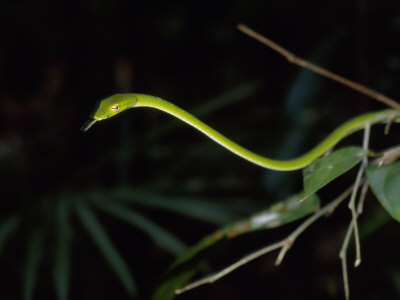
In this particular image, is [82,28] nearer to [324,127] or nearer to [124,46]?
[124,46]

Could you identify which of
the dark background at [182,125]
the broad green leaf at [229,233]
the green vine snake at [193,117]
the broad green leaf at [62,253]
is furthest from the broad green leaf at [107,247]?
the green vine snake at [193,117]

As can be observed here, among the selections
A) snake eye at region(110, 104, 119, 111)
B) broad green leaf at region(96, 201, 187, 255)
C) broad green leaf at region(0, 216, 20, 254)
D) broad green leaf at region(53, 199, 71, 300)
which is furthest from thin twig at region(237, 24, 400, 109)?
broad green leaf at region(0, 216, 20, 254)

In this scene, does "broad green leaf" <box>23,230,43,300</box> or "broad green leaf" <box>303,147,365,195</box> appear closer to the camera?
"broad green leaf" <box>303,147,365,195</box>

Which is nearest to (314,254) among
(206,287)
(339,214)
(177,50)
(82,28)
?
(339,214)

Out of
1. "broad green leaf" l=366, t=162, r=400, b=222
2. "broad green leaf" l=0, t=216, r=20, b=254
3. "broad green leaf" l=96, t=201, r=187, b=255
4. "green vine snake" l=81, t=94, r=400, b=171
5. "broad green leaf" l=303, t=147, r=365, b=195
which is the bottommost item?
"broad green leaf" l=366, t=162, r=400, b=222

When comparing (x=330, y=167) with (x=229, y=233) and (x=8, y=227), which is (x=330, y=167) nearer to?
(x=229, y=233)

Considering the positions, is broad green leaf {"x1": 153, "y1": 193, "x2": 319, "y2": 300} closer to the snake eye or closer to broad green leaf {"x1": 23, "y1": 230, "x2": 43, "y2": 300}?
the snake eye

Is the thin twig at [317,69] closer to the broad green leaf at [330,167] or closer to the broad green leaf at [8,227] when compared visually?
the broad green leaf at [330,167]
